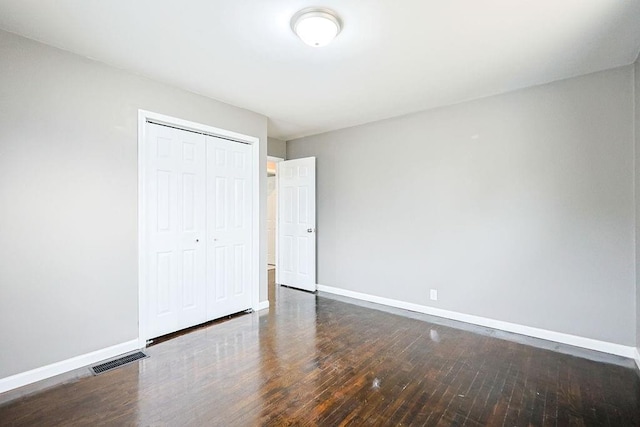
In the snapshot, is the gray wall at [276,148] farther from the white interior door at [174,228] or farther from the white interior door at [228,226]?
the white interior door at [174,228]

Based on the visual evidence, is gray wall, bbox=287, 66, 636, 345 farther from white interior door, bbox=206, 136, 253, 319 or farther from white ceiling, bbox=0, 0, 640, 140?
white interior door, bbox=206, 136, 253, 319

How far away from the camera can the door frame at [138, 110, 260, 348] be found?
2.90 meters

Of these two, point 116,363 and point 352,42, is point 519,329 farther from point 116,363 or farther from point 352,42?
point 116,363

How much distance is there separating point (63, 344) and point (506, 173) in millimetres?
4452

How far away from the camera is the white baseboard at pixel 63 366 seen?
87.0 inches

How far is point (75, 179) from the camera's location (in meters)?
2.52

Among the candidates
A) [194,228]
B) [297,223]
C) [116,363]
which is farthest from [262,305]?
[116,363]

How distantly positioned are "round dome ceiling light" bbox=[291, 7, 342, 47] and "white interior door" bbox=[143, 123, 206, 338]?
1827mm

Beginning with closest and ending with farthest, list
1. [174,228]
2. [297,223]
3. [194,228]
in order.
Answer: [174,228] < [194,228] < [297,223]

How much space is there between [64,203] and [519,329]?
4.46 meters

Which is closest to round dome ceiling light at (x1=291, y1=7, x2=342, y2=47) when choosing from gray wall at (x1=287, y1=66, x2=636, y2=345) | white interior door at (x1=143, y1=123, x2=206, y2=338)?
white interior door at (x1=143, y1=123, x2=206, y2=338)

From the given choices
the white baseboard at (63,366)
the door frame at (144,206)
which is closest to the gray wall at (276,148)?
the door frame at (144,206)

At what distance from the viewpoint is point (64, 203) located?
2465 millimetres

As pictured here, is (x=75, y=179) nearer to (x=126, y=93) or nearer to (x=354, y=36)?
(x=126, y=93)
